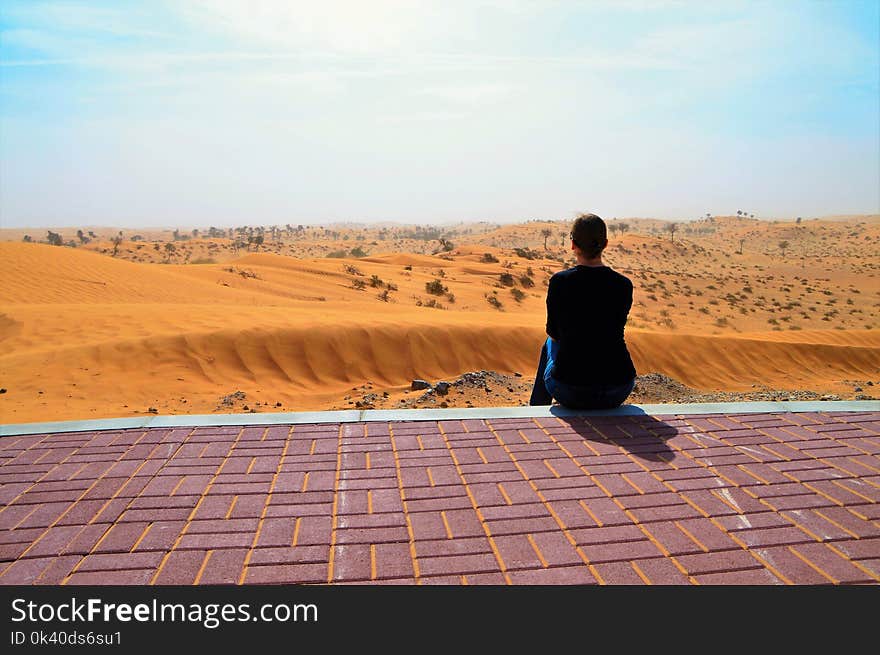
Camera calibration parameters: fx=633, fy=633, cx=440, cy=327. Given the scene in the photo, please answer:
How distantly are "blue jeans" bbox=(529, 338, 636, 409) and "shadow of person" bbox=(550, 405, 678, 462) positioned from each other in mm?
75

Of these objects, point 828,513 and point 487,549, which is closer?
point 487,549

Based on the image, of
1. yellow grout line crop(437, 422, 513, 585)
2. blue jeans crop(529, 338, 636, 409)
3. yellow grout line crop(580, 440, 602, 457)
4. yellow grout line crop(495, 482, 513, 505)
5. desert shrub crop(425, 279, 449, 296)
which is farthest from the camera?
desert shrub crop(425, 279, 449, 296)

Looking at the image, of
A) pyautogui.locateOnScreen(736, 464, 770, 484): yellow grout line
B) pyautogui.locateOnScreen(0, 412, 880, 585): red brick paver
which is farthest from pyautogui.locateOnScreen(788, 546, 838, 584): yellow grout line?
pyautogui.locateOnScreen(736, 464, 770, 484): yellow grout line

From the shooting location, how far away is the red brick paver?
2928mm

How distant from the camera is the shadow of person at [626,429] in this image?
4.38 meters

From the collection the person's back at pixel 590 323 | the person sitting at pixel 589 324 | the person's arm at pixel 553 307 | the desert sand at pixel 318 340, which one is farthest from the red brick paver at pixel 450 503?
→ the desert sand at pixel 318 340

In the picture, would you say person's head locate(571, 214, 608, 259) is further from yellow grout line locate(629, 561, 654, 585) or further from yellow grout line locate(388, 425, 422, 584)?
yellow grout line locate(629, 561, 654, 585)

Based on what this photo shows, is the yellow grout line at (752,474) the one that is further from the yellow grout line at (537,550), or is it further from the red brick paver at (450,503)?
the yellow grout line at (537,550)

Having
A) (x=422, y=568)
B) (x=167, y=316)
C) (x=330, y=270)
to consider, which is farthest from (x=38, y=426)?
(x=330, y=270)

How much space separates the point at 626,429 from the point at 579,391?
462mm

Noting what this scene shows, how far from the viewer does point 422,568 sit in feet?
9.53

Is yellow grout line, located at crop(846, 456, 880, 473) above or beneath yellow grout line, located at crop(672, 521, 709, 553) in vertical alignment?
above
